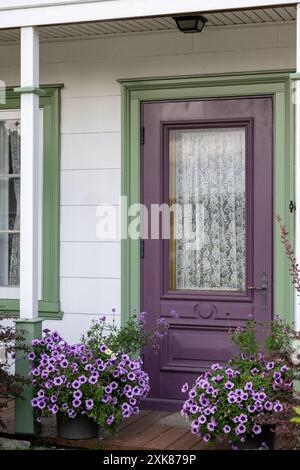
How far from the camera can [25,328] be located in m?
5.45

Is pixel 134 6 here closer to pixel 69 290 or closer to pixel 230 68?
pixel 230 68

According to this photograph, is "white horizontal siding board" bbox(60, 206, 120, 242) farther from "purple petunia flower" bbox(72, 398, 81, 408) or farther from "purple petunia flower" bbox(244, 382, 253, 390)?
"purple petunia flower" bbox(244, 382, 253, 390)

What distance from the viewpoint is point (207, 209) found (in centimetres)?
620

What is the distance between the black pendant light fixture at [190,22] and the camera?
5.61m

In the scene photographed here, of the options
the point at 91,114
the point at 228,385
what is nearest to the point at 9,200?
the point at 91,114

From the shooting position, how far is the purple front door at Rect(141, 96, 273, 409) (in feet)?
19.6

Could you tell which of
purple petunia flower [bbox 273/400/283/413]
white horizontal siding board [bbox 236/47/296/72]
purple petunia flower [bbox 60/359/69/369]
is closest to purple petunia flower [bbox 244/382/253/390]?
purple petunia flower [bbox 273/400/283/413]

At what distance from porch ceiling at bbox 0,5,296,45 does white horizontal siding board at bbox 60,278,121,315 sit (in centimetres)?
184

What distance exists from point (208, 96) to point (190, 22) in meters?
0.62

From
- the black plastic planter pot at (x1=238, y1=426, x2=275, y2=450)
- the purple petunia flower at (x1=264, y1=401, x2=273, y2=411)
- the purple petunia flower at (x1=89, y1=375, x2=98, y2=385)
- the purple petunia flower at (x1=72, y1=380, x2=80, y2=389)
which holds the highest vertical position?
the purple petunia flower at (x1=89, y1=375, x2=98, y2=385)

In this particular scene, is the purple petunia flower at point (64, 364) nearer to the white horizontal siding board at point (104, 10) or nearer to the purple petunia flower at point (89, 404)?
the purple petunia flower at point (89, 404)

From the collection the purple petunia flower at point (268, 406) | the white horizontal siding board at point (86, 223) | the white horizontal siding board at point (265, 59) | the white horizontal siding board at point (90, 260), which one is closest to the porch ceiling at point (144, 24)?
the white horizontal siding board at point (265, 59)

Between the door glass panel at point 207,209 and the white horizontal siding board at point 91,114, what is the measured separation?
0.46 m
